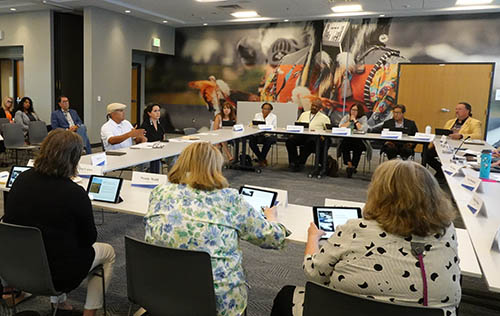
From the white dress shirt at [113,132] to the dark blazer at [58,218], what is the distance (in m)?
3.01

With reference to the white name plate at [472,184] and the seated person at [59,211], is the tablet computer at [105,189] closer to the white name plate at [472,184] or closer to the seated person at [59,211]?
the seated person at [59,211]

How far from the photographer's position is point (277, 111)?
34.3 ft

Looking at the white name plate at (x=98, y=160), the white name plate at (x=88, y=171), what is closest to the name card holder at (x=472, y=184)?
the white name plate at (x=88, y=171)

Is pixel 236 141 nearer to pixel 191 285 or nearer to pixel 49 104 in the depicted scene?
pixel 49 104

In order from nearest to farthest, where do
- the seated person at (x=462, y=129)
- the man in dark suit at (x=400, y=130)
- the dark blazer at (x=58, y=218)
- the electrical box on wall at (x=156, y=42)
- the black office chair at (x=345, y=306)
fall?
the black office chair at (x=345, y=306), the dark blazer at (x=58, y=218), the seated person at (x=462, y=129), the man in dark suit at (x=400, y=130), the electrical box on wall at (x=156, y=42)

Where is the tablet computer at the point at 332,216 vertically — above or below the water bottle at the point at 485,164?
below

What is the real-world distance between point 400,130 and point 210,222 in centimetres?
586

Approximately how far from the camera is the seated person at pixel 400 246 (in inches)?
52.1

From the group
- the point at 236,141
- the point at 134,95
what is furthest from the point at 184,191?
the point at 134,95

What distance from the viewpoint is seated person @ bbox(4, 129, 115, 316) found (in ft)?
6.18

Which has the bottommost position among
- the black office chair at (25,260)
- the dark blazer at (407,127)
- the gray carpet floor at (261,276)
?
the gray carpet floor at (261,276)

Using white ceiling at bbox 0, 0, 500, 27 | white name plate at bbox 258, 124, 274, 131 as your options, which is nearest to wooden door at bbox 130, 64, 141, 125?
white ceiling at bbox 0, 0, 500, 27

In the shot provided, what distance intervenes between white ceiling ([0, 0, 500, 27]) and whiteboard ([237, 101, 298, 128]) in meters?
2.12

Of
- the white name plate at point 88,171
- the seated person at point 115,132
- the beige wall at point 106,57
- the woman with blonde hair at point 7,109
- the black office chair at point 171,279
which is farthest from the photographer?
the beige wall at point 106,57
